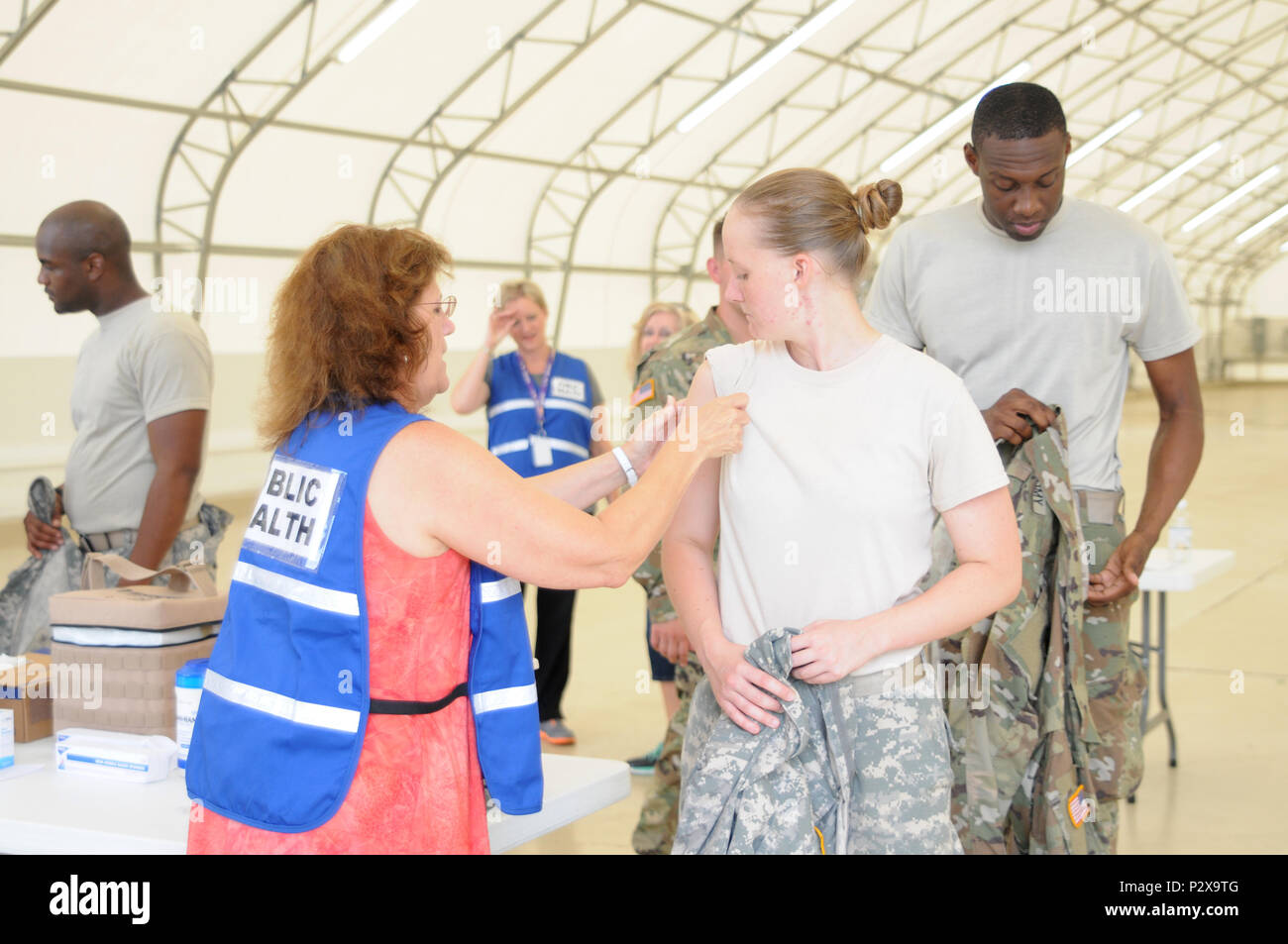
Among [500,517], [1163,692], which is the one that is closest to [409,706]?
[500,517]

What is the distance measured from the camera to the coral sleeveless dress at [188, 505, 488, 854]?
1.66m

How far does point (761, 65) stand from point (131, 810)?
45.7ft

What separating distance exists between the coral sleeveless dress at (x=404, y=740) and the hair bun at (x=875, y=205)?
784 mm

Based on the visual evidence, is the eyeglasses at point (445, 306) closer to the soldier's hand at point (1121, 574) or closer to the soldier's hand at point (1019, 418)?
the soldier's hand at point (1019, 418)

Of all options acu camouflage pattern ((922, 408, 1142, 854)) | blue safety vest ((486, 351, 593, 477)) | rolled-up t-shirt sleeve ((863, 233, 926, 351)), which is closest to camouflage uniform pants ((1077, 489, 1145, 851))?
acu camouflage pattern ((922, 408, 1142, 854))

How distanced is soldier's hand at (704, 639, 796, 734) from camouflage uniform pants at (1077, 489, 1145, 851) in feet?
3.49

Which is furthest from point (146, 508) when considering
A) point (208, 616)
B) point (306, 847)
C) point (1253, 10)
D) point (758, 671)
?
point (1253, 10)

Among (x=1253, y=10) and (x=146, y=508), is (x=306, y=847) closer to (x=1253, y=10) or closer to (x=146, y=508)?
(x=146, y=508)

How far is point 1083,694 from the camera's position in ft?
7.82

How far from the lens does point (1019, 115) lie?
2.38 m

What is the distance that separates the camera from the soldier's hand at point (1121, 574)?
2.50 m

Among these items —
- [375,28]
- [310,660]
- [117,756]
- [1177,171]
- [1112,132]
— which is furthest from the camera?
[1177,171]

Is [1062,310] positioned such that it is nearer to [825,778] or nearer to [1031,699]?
[1031,699]

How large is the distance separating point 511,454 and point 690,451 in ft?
11.1
